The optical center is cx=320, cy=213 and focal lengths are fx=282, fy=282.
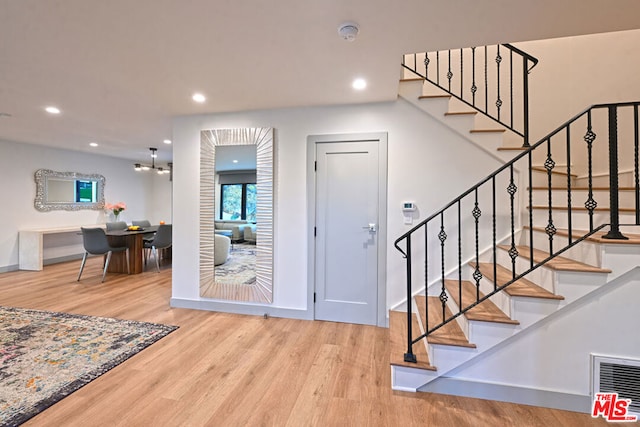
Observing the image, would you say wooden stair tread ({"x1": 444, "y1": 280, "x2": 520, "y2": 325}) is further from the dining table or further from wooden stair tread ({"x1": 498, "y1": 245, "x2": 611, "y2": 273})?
the dining table

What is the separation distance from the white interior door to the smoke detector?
1.38 metres

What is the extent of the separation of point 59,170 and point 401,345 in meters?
7.72

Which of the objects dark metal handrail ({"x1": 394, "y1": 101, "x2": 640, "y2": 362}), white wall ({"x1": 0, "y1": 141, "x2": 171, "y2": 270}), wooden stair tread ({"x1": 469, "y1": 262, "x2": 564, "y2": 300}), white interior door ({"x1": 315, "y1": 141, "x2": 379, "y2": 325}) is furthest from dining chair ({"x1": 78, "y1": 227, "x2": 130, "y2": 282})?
wooden stair tread ({"x1": 469, "y1": 262, "x2": 564, "y2": 300})

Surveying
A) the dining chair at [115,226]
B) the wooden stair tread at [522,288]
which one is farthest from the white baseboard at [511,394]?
the dining chair at [115,226]

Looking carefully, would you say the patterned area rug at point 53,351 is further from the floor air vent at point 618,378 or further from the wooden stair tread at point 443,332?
the floor air vent at point 618,378

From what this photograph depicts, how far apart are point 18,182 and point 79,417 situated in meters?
6.08

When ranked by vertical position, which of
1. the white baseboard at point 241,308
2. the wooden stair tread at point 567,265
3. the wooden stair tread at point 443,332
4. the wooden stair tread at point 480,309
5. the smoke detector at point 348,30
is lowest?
the white baseboard at point 241,308

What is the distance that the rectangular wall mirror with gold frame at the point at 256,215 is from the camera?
336 centimetres

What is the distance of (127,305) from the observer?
12.1 feet

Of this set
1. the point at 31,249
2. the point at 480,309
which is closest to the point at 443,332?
the point at 480,309

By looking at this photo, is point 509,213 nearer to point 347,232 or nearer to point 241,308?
point 347,232

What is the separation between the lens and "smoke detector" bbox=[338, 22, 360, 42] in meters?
1.74

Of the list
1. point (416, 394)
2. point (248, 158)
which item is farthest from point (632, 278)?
point (248, 158)

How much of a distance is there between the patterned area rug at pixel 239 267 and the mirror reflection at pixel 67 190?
5.20m
